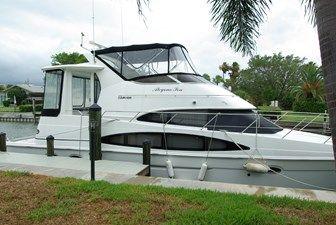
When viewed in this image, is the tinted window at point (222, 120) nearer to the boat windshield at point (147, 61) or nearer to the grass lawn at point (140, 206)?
the boat windshield at point (147, 61)

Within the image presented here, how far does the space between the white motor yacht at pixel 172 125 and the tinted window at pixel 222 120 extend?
25 millimetres

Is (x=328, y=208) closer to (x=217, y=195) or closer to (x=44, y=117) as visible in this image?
(x=217, y=195)

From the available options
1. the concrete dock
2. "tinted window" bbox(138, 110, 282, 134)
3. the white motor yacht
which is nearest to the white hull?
the white motor yacht

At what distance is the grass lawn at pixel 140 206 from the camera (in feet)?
15.9

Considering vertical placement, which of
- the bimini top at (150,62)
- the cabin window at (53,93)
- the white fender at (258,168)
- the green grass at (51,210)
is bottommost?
the white fender at (258,168)

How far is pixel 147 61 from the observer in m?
11.4

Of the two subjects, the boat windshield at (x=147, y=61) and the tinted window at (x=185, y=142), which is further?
the boat windshield at (x=147, y=61)

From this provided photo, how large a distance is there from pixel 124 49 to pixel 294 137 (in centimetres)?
538

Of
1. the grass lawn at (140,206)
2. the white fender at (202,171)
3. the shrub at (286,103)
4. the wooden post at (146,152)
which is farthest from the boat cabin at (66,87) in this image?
the shrub at (286,103)

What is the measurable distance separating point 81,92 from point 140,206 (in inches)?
317

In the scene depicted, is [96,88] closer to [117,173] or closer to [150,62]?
[150,62]

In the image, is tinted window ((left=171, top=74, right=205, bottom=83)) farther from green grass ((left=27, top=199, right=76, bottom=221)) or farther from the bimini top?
green grass ((left=27, top=199, right=76, bottom=221))

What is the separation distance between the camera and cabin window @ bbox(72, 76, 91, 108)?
12.5m

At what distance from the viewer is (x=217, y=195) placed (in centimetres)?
605
